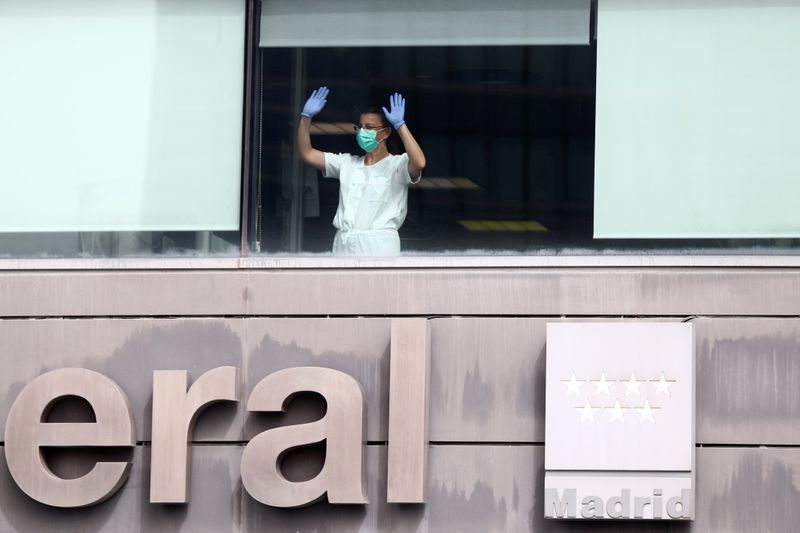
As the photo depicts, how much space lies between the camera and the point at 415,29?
10492mm

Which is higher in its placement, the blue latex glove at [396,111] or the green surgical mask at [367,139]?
the blue latex glove at [396,111]

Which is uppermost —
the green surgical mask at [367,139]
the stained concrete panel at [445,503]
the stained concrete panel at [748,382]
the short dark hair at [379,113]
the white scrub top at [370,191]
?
the short dark hair at [379,113]

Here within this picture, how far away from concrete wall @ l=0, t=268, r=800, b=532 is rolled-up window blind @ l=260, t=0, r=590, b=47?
1.61 m

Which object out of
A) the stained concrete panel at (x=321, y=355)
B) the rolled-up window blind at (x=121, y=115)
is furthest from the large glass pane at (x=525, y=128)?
the stained concrete panel at (x=321, y=355)

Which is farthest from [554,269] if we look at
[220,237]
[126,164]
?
[126,164]

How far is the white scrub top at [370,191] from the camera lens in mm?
10367

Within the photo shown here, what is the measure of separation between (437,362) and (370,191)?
132 cm

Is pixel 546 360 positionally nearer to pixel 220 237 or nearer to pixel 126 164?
pixel 220 237

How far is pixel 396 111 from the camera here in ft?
34.1

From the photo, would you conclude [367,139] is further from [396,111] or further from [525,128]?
[525,128]

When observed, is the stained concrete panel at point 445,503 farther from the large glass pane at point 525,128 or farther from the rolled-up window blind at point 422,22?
the rolled-up window blind at point 422,22

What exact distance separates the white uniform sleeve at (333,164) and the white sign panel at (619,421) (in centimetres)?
188

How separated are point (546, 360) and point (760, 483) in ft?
4.86

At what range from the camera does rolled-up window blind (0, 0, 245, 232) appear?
34.6 feet
